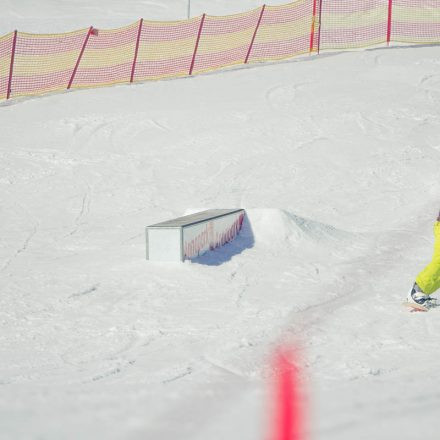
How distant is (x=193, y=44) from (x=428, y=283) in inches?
666

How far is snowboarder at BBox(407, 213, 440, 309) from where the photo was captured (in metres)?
7.78

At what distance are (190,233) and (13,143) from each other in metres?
7.59

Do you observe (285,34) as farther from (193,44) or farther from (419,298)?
(419,298)

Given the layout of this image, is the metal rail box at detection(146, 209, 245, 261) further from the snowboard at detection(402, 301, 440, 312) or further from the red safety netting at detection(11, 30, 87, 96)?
the red safety netting at detection(11, 30, 87, 96)

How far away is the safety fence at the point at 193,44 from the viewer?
70.3 feet

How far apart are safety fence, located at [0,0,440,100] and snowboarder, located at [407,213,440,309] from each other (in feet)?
45.6

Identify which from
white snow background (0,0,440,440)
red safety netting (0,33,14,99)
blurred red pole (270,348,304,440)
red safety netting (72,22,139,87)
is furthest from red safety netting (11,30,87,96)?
blurred red pole (270,348,304,440)

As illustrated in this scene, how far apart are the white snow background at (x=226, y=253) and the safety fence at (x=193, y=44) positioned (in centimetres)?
145

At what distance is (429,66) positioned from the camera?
20.8 m

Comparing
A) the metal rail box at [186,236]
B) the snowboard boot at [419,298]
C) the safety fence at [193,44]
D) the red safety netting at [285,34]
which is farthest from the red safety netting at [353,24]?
the snowboard boot at [419,298]

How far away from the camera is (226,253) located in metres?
9.98

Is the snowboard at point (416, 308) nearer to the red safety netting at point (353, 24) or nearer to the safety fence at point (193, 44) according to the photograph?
the safety fence at point (193, 44)

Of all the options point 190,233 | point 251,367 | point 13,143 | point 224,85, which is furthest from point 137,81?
point 251,367

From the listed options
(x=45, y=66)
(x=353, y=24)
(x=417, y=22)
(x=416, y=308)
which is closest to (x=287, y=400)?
(x=416, y=308)
